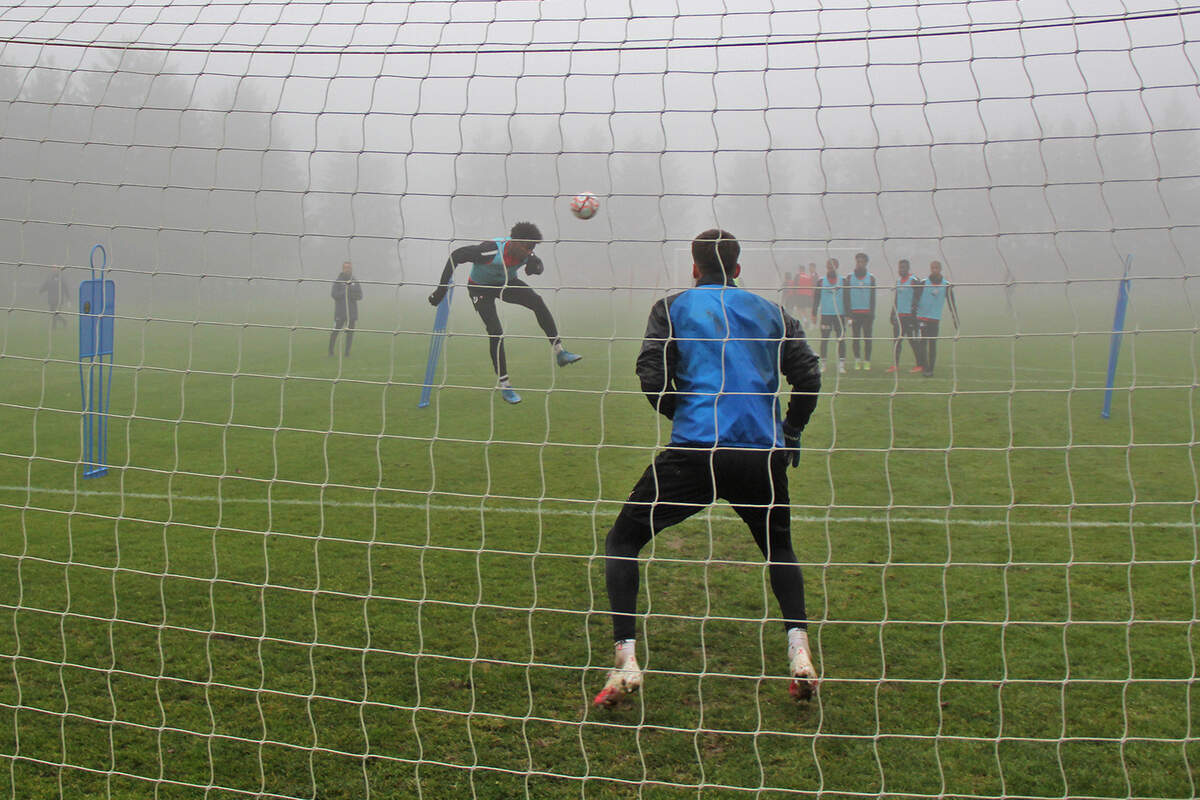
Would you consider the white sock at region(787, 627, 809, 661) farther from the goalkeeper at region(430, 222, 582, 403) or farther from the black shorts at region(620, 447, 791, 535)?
the goalkeeper at region(430, 222, 582, 403)

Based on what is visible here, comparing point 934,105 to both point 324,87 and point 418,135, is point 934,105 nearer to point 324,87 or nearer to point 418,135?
point 418,135

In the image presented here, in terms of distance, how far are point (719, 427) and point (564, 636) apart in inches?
53.3

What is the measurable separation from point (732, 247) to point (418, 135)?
1291 mm

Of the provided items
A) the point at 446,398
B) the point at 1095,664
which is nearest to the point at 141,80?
the point at 446,398

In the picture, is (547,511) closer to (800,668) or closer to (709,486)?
(709,486)

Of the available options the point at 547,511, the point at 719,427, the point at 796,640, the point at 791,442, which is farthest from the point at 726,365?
the point at 547,511

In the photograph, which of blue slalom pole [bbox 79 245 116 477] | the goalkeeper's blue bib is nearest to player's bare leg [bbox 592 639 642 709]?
the goalkeeper's blue bib

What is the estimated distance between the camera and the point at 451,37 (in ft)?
12.6

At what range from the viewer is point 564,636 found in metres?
4.14

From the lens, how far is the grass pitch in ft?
10.0

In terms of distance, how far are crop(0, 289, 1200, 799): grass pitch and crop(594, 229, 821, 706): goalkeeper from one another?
244mm

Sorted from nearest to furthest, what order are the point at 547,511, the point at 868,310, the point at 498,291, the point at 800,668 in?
the point at 800,668
the point at 547,511
the point at 498,291
the point at 868,310

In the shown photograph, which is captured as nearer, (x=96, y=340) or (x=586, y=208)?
(x=96, y=340)

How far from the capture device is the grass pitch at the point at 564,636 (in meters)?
3.05
